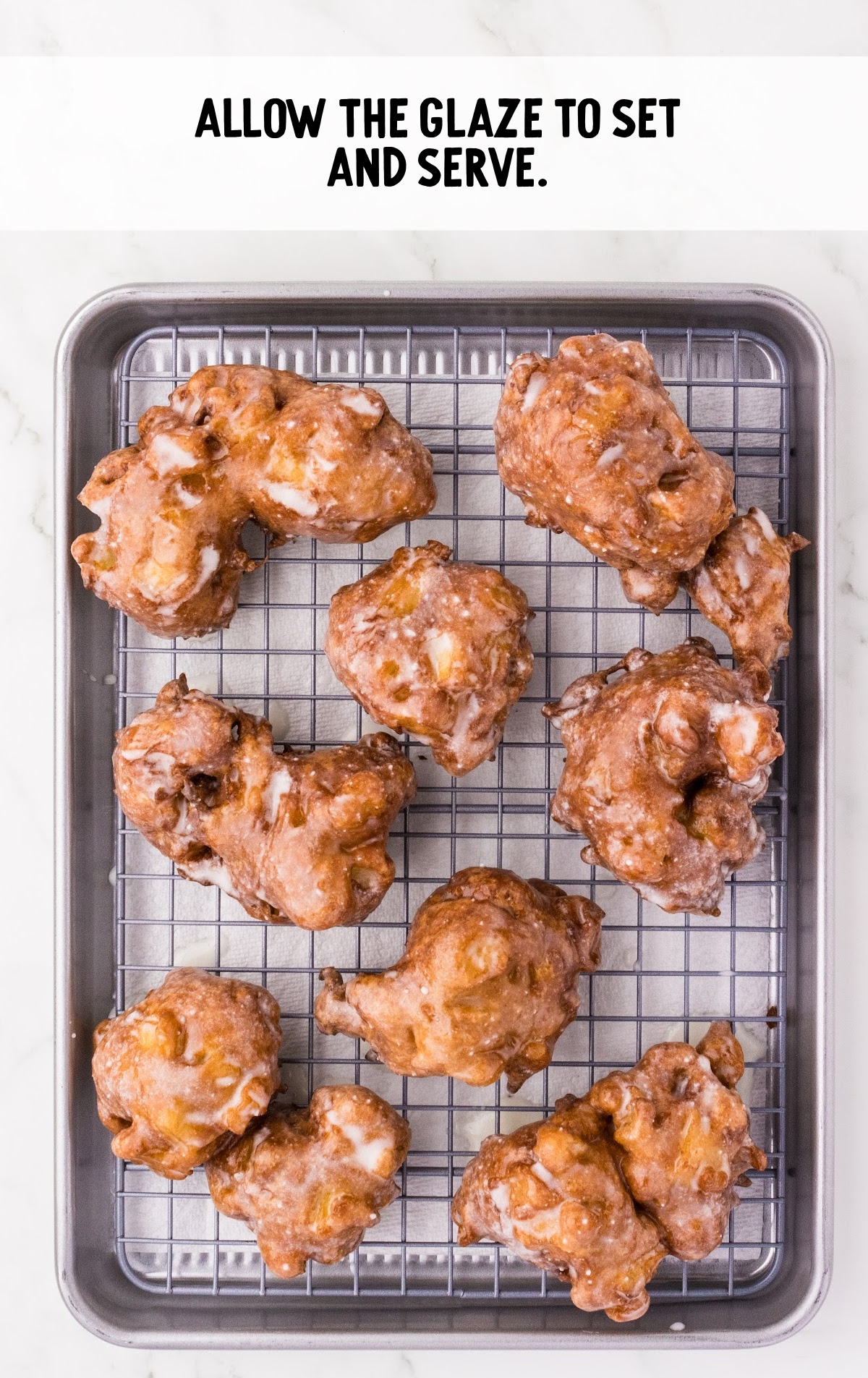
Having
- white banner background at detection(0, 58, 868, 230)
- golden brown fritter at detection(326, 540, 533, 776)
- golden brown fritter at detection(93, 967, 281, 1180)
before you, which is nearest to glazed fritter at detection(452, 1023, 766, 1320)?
golden brown fritter at detection(93, 967, 281, 1180)

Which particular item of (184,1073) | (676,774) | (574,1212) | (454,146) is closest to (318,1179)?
(184,1073)

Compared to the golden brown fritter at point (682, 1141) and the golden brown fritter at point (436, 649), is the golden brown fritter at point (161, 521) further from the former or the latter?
the golden brown fritter at point (682, 1141)

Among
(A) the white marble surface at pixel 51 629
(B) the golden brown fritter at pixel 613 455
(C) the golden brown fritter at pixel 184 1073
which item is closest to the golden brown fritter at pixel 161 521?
(A) the white marble surface at pixel 51 629

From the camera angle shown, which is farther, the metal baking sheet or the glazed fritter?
the metal baking sheet

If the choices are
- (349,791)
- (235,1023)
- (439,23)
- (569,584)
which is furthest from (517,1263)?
(439,23)

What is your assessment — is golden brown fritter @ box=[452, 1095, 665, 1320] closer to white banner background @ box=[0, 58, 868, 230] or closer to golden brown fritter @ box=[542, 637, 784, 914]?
golden brown fritter @ box=[542, 637, 784, 914]

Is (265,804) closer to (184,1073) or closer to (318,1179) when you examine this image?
(184,1073)

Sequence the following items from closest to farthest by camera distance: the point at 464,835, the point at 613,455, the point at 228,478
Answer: the point at 613,455 → the point at 228,478 → the point at 464,835

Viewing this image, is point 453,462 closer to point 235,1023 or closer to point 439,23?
point 439,23
